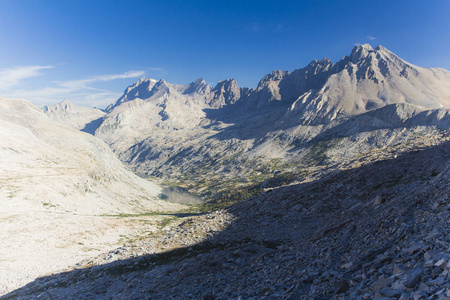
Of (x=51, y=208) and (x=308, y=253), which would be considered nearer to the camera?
(x=308, y=253)

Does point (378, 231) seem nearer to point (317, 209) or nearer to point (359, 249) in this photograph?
point (359, 249)

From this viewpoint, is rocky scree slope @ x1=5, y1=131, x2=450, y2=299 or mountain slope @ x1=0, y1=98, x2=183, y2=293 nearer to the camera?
rocky scree slope @ x1=5, y1=131, x2=450, y2=299

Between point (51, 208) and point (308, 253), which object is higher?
point (308, 253)

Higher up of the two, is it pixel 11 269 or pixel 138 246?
pixel 138 246

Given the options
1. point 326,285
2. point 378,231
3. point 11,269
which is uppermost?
point 378,231

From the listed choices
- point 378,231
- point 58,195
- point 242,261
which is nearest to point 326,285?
point 378,231

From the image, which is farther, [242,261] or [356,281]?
[242,261]
